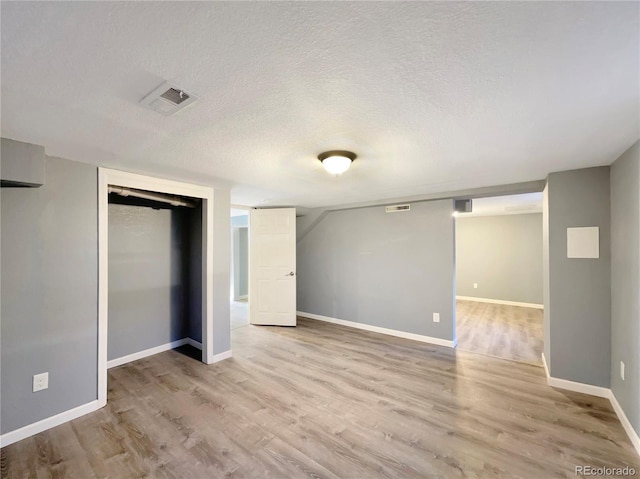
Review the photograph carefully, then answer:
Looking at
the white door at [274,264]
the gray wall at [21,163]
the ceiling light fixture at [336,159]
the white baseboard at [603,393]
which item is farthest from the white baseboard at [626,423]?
the gray wall at [21,163]

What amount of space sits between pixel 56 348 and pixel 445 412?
131 inches

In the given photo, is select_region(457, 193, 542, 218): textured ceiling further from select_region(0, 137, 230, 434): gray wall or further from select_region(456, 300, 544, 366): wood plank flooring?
select_region(0, 137, 230, 434): gray wall

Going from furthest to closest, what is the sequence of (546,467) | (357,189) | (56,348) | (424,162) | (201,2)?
(357,189) < (424,162) < (56,348) < (546,467) < (201,2)

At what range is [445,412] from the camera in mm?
2322

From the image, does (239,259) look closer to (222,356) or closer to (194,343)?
(194,343)

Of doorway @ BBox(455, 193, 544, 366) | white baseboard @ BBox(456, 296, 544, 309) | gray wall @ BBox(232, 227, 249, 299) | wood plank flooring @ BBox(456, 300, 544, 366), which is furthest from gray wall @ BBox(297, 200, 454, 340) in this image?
white baseboard @ BBox(456, 296, 544, 309)

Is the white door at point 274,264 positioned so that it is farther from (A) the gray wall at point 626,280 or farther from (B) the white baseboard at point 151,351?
(A) the gray wall at point 626,280

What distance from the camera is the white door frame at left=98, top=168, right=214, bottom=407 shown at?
2455mm

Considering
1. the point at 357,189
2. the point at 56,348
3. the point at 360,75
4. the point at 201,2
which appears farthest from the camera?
the point at 357,189

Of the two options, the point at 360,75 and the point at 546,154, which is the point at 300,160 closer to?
the point at 360,75

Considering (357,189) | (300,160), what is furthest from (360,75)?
(357,189)

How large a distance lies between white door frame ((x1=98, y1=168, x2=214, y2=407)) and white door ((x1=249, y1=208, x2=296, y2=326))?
1598 mm

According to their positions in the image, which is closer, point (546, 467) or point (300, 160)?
point (546, 467)

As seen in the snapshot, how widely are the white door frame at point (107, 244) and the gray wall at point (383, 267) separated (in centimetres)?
241
